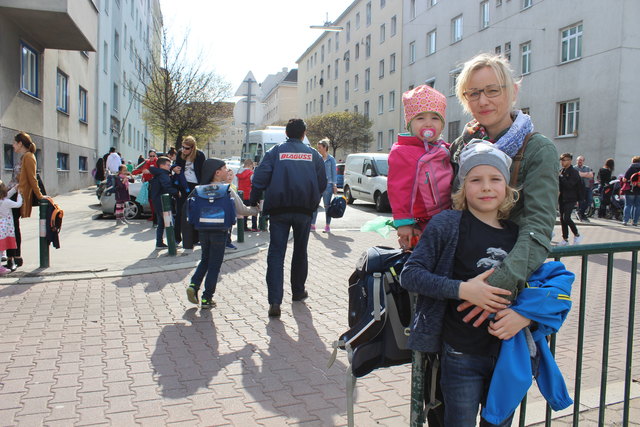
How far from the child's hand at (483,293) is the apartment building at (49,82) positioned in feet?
39.7

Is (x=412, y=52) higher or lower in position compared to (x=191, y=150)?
higher

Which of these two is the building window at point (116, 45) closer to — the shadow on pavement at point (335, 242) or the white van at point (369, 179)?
the white van at point (369, 179)

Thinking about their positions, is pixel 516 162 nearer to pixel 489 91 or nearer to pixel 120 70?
pixel 489 91

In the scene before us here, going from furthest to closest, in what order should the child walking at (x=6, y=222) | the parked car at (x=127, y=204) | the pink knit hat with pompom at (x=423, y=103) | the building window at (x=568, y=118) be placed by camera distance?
1. the building window at (x=568, y=118)
2. the parked car at (x=127, y=204)
3. the child walking at (x=6, y=222)
4. the pink knit hat with pompom at (x=423, y=103)

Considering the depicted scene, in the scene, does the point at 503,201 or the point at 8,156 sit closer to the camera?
the point at 503,201

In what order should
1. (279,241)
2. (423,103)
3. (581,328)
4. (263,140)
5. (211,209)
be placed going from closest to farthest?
1. (423,103)
2. (581,328)
3. (279,241)
4. (211,209)
5. (263,140)

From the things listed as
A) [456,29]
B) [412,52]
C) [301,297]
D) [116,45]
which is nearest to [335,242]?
[301,297]

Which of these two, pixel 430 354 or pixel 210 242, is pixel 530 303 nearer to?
pixel 430 354

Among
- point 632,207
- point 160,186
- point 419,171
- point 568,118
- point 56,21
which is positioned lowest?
point 632,207

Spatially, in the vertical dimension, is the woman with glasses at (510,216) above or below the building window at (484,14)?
below

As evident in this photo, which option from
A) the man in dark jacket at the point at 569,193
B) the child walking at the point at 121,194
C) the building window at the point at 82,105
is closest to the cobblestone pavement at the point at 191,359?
the man in dark jacket at the point at 569,193

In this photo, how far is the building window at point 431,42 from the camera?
35500mm

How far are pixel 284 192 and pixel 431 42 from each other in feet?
111

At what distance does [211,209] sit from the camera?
220 inches
